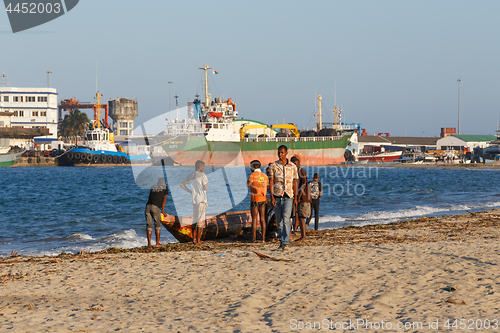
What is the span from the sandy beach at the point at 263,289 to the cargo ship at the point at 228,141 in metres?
56.3

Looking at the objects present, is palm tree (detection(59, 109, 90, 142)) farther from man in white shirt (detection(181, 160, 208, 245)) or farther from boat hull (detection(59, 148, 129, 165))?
man in white shirt (detection(181, 160, 208, 245))

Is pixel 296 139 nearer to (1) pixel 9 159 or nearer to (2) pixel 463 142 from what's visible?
(2) pixel 463 142

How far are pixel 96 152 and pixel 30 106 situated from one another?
85.4ft

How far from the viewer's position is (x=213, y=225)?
1102 centimetres

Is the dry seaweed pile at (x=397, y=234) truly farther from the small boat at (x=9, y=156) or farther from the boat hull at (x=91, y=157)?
the small boat at (x=9, y=156)

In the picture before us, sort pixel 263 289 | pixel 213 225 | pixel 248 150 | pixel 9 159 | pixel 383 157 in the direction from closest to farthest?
pixel 263 289 < pixel 213 225 < pixel 248 150 < pixel 9 159 < pixel 383 157

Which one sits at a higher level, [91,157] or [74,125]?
[74,125]

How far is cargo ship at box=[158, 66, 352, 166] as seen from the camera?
6731cm

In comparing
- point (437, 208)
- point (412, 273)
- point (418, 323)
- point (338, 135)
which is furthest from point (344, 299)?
point (338, 135)

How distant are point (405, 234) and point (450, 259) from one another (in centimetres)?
389

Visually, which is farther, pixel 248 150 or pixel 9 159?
pixel 9 159

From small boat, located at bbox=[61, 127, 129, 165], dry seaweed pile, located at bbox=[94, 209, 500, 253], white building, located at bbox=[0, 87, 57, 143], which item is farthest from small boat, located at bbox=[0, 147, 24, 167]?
dry seaweed pile, located at bbox=[94, 209, 500, 253]

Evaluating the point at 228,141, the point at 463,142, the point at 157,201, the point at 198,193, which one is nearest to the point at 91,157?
the point at 228,141

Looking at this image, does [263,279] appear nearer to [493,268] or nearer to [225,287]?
[225,287]
